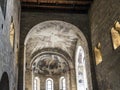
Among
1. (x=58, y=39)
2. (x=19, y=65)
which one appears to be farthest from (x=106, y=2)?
A: (x=58, y=39)

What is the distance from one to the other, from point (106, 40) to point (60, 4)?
4650 millimetres

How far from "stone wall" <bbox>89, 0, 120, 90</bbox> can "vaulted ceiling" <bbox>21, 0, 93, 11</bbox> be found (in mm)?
992

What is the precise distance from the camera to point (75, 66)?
19375mm

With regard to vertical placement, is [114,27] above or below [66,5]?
below

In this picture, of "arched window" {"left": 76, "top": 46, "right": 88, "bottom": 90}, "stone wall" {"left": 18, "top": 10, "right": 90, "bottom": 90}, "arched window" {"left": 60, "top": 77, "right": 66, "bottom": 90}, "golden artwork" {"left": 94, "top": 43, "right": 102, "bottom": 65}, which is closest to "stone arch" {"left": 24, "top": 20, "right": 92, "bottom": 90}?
"stone wall" {"left": 18, "top": 10, "right": 90, "bottom": 90}

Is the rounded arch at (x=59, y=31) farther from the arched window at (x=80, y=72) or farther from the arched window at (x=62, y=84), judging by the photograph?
the arched window at (x=62, y=84)

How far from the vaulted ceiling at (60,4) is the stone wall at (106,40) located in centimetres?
99

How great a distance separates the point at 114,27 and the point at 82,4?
4.58 meters

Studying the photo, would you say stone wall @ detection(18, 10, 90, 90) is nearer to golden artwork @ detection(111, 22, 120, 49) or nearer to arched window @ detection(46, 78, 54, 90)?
golden artwork @ detection(111, 22, 120, 49)

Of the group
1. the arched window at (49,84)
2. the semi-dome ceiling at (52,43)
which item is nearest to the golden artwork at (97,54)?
the semi-dome ceiling at (52,43)

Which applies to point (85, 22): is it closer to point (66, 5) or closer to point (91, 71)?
point (66, 5)

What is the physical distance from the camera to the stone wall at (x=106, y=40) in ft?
30.1

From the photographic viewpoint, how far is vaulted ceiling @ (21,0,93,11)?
13078 mm

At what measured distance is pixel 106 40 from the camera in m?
10.4
